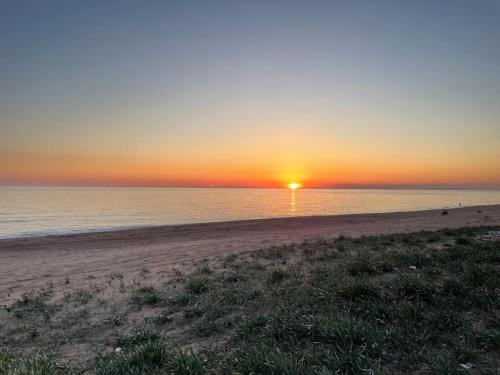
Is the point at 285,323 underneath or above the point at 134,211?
above

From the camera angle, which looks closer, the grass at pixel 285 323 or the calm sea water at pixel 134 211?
the grass at pixel 285 323

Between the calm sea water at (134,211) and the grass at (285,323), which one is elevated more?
the grass at (285,323)

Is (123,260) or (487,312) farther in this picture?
(123,260)

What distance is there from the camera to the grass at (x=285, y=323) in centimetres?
420

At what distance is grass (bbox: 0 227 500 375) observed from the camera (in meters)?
4.20

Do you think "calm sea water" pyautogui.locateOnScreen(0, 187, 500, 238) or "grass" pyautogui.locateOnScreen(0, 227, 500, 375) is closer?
"grass" pyautogui.locateOnScreen(0, 227, 500, 375)

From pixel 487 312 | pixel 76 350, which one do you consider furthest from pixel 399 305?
pixel 76 350

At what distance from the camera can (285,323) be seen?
5.39m

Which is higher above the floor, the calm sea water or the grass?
the grass

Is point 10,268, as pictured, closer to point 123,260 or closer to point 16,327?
point 123,260

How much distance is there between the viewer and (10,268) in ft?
46.8

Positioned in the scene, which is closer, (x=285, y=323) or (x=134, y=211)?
(x=285, y=323)

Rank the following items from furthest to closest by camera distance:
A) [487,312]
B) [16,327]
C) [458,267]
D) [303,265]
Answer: [303,265] → [458,267] → [16,327] → [487,312]

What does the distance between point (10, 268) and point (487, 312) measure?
18.5m
